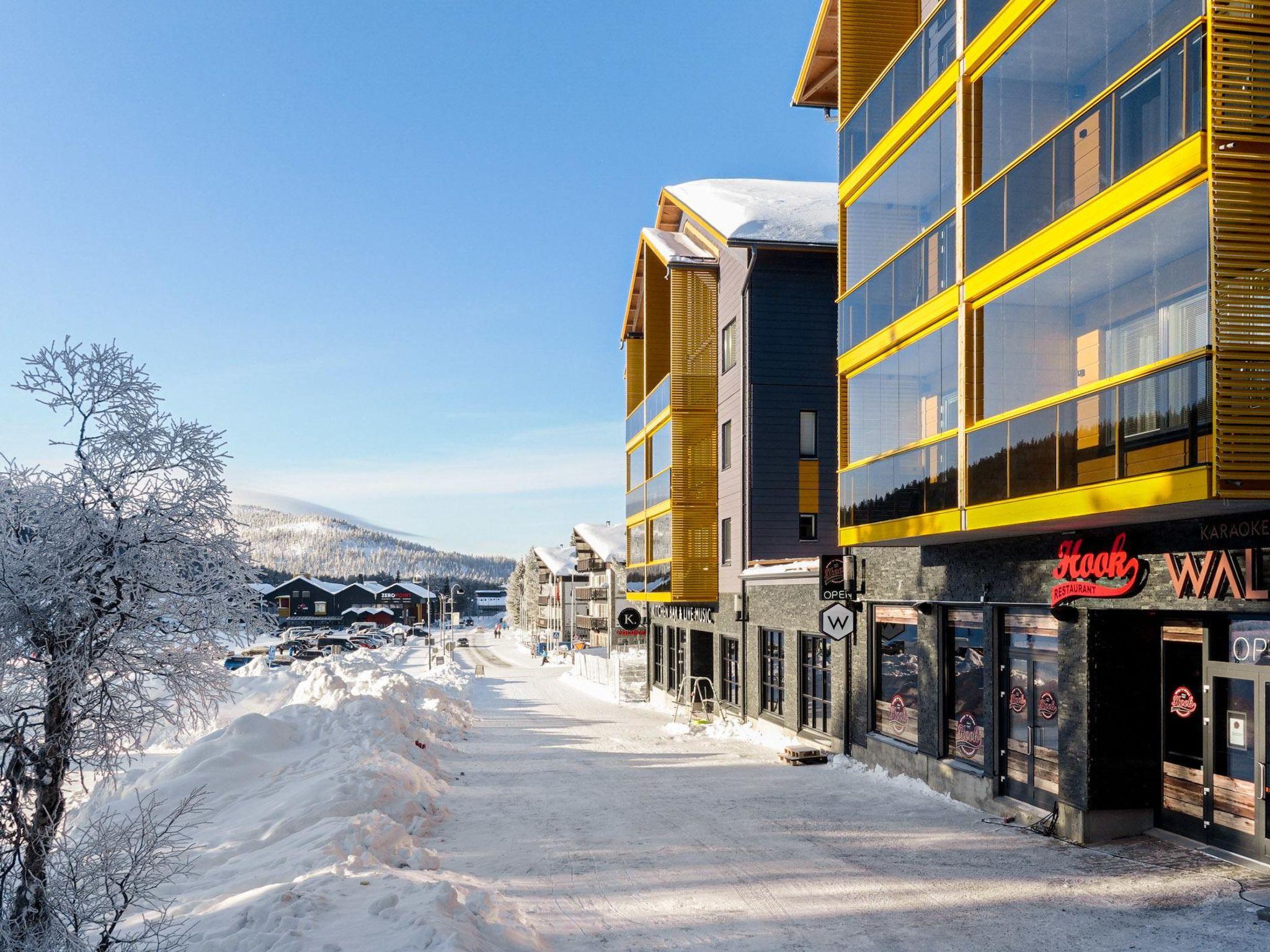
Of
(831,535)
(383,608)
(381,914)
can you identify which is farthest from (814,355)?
(383,608)

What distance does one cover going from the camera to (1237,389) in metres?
8.73

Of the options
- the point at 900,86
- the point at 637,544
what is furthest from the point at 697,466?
the point at 900,86

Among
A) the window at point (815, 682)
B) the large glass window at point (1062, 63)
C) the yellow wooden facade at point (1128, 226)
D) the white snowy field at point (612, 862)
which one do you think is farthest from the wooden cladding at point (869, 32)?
the white snowy field at point (612, 862)

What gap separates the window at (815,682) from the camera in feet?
67.6

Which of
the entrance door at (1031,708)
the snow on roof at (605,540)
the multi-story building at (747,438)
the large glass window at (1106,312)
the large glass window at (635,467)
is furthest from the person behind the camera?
the snow on roof at (605,540)

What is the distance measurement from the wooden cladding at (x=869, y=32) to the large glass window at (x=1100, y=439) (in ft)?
31.0

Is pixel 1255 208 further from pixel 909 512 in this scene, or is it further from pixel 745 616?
pixel 745 616

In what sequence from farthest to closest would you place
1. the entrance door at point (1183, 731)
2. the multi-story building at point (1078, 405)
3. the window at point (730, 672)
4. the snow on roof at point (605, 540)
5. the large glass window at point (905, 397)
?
1. the snow on roof at point (605, 540)
2. the window at point (730, 672)
3. the large glass window at point (905, 397)
4. the entrance door at point (1183, 731)
5. the multi-story building at point (1078, 405)

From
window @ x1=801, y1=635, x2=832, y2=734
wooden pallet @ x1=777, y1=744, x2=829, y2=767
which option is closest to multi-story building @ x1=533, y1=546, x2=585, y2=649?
window @ x1=801, y1=635, x2=832, y2=734

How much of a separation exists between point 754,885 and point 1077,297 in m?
7.60

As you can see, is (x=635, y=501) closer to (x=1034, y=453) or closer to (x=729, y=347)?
(x=729, y=347)

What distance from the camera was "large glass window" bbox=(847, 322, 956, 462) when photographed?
14.4m

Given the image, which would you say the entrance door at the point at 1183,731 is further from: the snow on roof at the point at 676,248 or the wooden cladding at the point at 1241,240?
the snow on roof at the point at 676,248

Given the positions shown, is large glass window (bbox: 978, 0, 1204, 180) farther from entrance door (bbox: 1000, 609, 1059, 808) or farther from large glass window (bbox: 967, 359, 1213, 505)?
entrance door (bbox: 1000, 609, 1059, 808)
